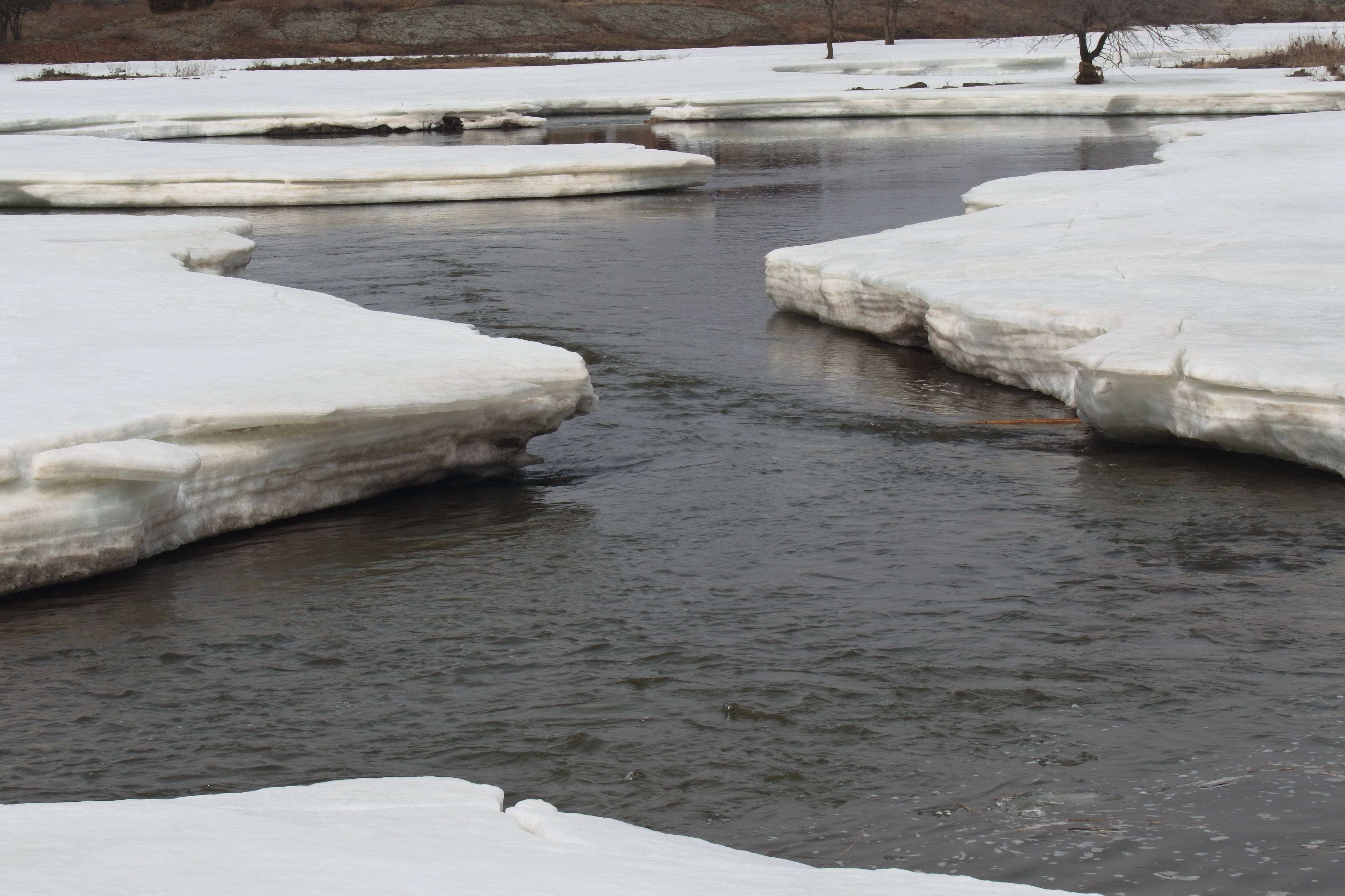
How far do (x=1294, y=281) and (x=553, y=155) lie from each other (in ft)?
36.8

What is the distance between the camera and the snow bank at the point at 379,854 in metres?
2.74

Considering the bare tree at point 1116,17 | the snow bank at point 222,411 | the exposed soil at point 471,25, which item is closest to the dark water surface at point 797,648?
the snow bank at point 222,411

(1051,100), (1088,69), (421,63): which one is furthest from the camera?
(421,63)

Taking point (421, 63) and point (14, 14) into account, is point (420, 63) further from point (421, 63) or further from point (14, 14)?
point (14, 14)

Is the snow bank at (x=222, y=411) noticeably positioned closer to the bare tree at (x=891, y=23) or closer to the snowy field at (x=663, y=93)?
the snowy field at (x=663, y=93)

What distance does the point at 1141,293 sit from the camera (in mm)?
8312

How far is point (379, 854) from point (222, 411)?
339cm

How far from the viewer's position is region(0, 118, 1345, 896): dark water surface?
4.05 m

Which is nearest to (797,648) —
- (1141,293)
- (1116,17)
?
(1141,293)

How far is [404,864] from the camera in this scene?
2.88 m

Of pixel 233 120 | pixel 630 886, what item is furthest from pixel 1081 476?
pixel 233 120

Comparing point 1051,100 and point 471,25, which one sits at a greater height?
point 471,25

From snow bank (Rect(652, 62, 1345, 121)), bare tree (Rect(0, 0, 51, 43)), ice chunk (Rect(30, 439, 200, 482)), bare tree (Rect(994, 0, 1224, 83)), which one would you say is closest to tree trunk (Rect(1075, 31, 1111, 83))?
bare tree (Rect(994, 0, 1224, 83))

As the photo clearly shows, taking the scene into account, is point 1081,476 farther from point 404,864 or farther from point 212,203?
point 212,203
